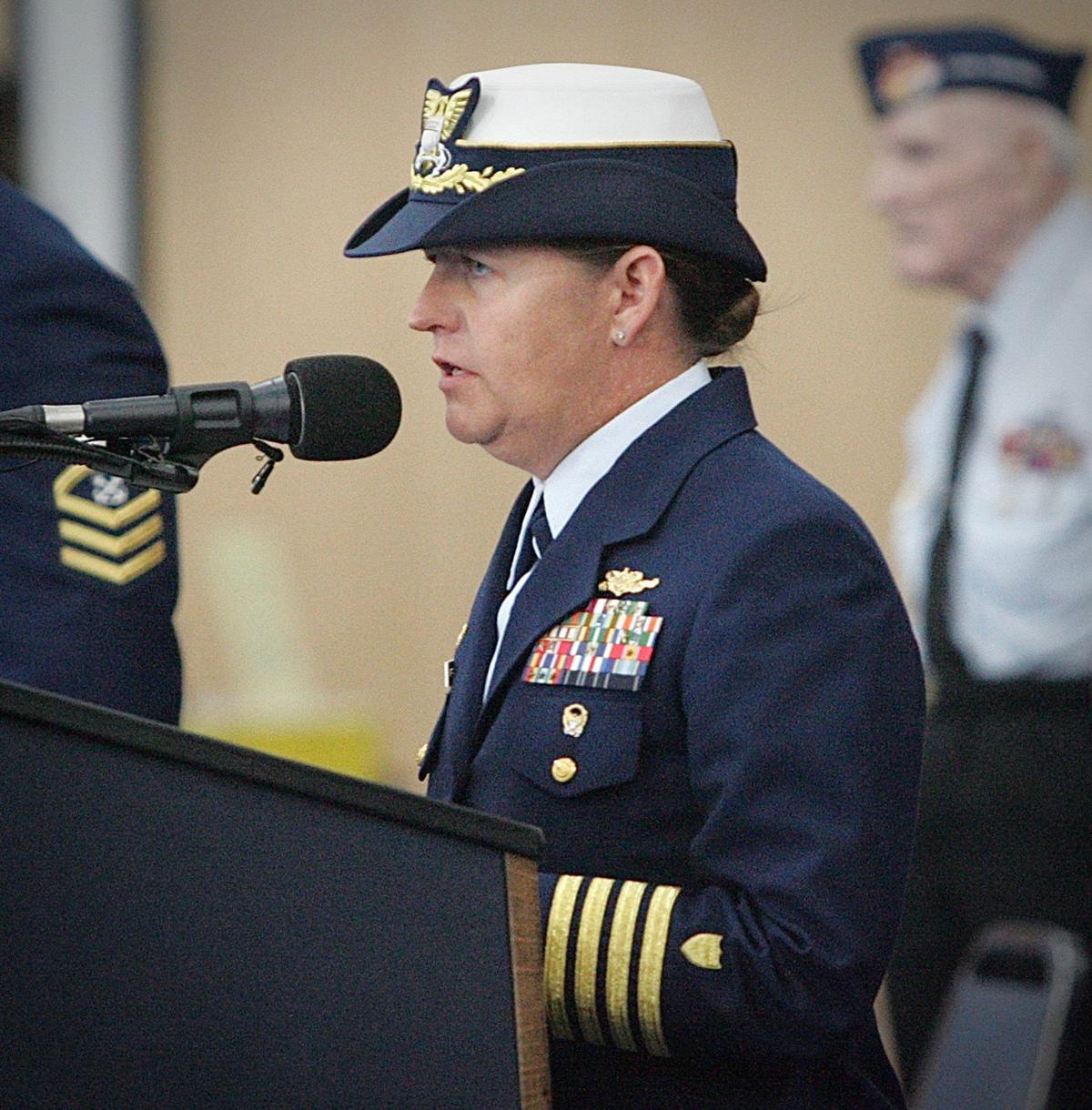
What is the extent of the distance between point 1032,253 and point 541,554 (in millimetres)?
2120

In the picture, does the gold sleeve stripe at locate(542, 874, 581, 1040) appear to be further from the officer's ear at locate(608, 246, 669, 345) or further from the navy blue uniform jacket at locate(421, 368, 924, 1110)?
the officer's ear at locate(608, 246, 669, 345)

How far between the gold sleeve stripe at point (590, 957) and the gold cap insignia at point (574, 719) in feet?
0.31

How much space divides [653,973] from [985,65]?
2.41 meters

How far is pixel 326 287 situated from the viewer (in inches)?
163

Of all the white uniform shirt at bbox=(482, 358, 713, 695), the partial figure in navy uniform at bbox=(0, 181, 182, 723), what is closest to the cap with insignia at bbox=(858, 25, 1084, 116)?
the partial figure in navy uniform at bbox=(0, 181, 182, 723)

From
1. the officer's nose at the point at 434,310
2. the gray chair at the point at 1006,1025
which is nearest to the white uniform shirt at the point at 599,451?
the officer's nose at the point at 434,310

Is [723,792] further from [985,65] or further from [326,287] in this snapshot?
[326,287]

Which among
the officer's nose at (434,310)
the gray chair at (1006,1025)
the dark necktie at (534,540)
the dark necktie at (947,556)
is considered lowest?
the gray chair at (1006,1025)

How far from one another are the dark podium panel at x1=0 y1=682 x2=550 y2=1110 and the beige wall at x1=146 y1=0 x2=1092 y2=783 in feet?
9.58

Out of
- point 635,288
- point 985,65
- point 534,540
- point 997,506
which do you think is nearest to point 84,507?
point 534,540

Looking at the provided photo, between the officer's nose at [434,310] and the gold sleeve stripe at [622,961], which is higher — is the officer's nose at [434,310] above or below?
above

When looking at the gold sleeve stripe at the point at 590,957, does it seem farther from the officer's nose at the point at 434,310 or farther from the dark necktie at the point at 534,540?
the officer's nose at the point at 434,310

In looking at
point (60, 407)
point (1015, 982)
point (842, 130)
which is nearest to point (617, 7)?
point (842, 130)

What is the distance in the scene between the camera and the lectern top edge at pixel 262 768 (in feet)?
2.92
